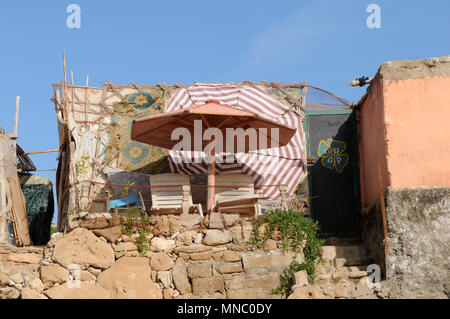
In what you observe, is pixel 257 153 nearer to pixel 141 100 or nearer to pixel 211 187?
pixel 211 187

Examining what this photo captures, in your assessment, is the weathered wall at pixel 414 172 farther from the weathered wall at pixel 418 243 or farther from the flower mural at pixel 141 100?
the flower mural at pixel 141 100

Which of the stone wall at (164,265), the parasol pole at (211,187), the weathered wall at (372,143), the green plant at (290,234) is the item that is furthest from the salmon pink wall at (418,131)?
the parasol pole at (211,187)

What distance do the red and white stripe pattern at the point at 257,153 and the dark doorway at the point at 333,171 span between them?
0.32m

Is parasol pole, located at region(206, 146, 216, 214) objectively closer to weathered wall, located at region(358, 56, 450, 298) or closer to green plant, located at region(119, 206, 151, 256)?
green plant, located at region(119, 206, 151, 256)

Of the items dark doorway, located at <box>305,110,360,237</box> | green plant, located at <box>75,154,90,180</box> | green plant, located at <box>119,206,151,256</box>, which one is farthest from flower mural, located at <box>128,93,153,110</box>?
green plant, located at <box>119,206,151,256</box>

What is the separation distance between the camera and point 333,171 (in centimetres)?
1210

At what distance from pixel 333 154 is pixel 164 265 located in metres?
4.81

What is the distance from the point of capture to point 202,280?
8.96 meters

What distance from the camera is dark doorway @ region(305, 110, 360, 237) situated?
1180cm

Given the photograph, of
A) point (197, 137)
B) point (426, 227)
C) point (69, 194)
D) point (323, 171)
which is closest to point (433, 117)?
point (426, 227)

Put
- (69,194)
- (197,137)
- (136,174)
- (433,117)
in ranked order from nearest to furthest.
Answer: (433,117) < (197,137) < (69,194) < (136,174)

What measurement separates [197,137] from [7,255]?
3769 mm

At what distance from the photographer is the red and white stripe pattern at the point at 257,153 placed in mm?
12047
